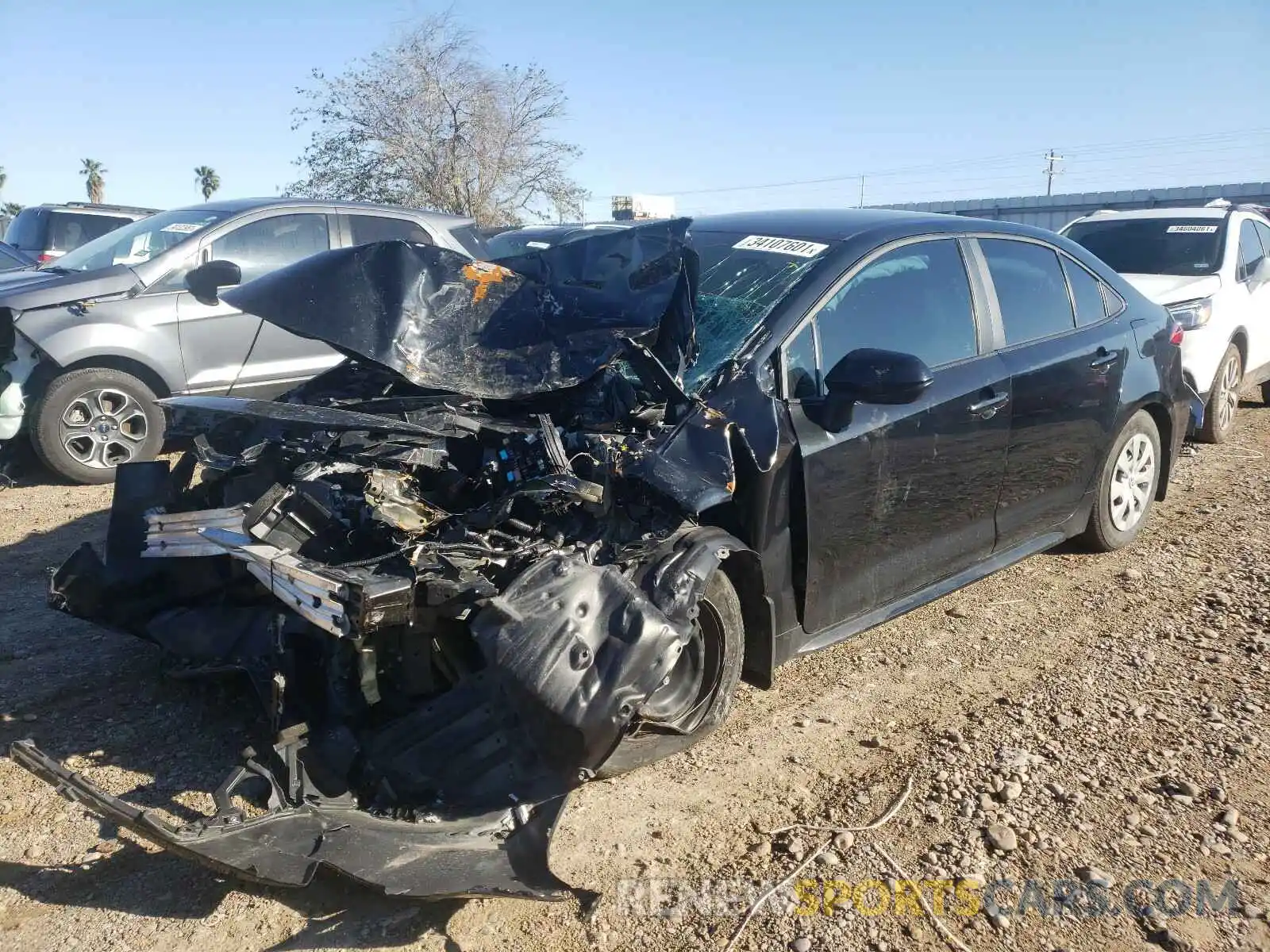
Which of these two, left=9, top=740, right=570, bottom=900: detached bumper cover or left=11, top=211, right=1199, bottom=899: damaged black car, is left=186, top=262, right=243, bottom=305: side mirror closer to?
left=11, top=211, right=1199, bottom=899: damaged black car

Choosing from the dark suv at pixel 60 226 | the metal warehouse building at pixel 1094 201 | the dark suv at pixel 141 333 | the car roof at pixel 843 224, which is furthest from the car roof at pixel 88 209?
the metal warehouse building at pixel 1094 201

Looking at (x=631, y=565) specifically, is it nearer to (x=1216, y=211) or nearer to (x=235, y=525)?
(x=235, y=525)

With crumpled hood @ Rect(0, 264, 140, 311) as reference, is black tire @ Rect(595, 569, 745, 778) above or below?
below

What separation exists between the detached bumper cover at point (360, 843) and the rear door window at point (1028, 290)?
309 centimetres

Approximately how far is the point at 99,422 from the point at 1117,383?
6.48 metres

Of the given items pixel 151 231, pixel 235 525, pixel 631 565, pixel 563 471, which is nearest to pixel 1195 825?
pixel 631 565

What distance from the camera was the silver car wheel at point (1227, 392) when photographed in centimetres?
816

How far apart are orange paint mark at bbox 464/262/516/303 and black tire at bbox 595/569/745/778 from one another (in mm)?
1443

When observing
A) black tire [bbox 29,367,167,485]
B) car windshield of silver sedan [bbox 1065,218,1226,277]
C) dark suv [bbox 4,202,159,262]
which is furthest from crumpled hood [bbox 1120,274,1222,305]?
dark suv [bbox 4,202,159,262]

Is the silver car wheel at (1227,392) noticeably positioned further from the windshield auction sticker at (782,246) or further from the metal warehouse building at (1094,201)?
the metal warehouse building at (1094,201)

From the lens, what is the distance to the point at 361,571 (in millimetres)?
2715

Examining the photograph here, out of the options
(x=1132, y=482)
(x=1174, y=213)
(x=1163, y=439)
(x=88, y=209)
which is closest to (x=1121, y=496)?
(x=1132, y=482)

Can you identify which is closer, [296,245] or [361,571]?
[361,571]

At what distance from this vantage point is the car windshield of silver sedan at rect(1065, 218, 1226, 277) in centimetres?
855
